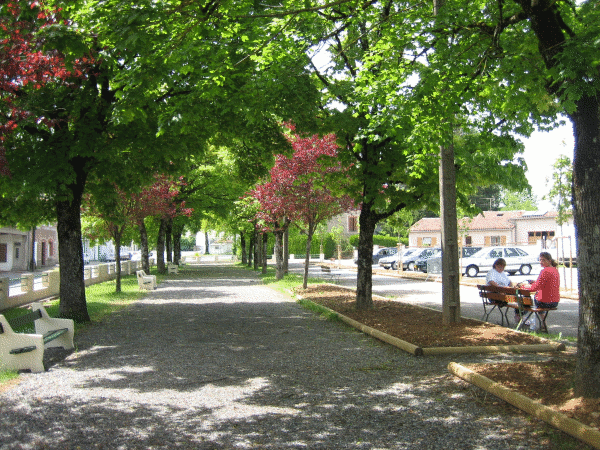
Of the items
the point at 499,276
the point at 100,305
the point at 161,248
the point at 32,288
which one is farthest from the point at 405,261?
the point at 499,276

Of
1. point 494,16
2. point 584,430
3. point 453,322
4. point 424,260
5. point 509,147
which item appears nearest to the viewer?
point 584,430

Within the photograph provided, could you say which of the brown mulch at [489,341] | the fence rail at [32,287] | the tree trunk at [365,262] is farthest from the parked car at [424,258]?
the tree trunk at [365,262]

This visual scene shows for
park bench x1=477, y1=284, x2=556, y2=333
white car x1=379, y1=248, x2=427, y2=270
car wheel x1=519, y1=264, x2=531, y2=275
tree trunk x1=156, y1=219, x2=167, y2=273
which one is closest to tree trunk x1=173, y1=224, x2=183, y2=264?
tree trunk x1=156, y1=219, x2=167, y2=273

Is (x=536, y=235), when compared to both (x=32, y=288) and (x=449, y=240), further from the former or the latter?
(x=449, y=240)

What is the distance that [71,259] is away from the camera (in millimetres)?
12680

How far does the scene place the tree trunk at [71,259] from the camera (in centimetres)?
1266

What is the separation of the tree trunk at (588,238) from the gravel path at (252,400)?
782mm

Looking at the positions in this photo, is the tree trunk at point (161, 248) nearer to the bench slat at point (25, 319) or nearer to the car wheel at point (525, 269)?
the car wheel at point (525, 269)

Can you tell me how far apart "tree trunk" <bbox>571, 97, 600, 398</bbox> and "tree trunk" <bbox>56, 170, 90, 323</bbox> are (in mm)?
10423

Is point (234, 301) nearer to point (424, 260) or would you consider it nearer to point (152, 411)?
point (152, 411)

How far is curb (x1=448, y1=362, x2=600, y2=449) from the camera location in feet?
15.1

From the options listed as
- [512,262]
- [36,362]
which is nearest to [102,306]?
[36,362]

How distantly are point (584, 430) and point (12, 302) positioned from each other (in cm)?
1618

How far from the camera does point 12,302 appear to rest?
54.8 ft
